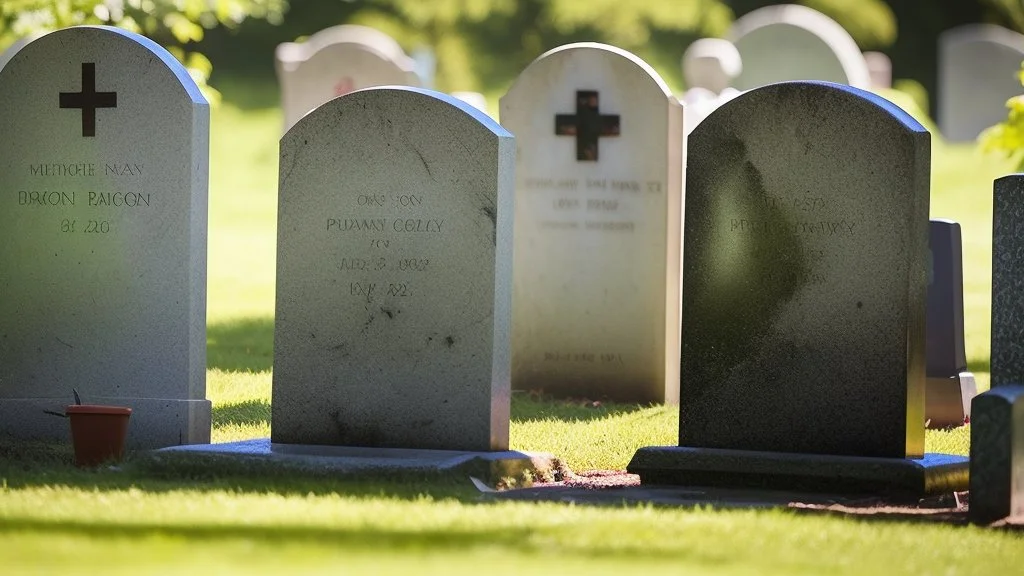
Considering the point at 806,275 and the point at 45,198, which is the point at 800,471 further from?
the point at 45,198

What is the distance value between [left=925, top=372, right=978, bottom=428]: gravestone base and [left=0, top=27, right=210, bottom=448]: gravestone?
4.41 metres

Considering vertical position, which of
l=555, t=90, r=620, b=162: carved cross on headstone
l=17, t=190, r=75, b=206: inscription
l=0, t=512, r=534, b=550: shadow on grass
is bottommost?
l=0, t=512, r=534, b=550: shadow on grass

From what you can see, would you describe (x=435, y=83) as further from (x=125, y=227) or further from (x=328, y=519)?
(x=328, y=519)

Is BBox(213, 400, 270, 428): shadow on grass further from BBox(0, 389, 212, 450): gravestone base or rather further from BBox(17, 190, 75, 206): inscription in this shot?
BBox(17, 190, 75, 206): inscription

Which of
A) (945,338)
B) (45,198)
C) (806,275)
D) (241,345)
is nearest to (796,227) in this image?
(806,275)

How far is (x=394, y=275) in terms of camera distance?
795cm

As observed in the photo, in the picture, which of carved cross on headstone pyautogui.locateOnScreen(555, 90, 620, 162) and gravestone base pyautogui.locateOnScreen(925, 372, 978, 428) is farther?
carved cross on headstone pyautogui.locateOnScreen(555, 90, 620, 162)

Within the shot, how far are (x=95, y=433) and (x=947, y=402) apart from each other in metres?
5.13

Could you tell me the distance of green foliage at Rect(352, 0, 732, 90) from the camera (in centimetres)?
3266

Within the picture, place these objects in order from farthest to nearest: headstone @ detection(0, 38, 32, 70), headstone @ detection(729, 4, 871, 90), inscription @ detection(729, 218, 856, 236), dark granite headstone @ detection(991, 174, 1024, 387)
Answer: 1. headstone @ detection(729, 4, 871, 90)
2. headstone @ detection(0, 38, 32, 70)
3. dark granite headstone @ detection(991, 174, 1024, 387)
4. inscription @ detection(729, 218, 856, 236)

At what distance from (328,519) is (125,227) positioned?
121 inches

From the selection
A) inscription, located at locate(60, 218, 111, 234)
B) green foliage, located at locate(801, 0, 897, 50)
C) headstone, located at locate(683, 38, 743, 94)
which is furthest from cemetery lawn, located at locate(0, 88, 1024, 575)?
green foliage, located at locate(801, 0, 897, 50)

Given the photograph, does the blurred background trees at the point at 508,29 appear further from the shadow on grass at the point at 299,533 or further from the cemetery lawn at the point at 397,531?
the shadow on grass at the point at 299,533

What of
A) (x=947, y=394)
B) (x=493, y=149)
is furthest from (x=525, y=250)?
(x=493, y=149)
